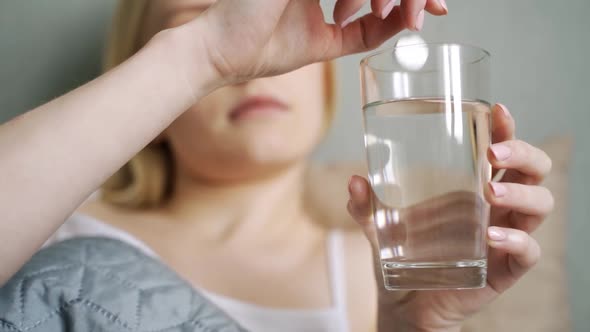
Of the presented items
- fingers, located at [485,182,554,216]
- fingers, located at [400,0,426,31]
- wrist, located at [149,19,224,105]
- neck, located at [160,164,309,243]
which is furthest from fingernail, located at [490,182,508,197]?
neck, located at [160,164,309,243]

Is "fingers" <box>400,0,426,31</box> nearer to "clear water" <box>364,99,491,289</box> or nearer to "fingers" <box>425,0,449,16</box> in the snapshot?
"fingers" <box>425,0,449,16</box>

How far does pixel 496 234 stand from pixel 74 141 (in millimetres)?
526

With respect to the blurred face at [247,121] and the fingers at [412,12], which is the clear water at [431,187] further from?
the blurred face at [247,121]

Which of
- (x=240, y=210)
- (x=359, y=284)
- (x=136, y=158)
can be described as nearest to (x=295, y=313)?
(x=359, y=284)

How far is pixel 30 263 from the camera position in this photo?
824 millimetres

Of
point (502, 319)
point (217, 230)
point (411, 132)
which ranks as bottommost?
point (502, 319)

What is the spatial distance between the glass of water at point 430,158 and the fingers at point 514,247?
0.02 meters

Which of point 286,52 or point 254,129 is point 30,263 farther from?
point 254,129

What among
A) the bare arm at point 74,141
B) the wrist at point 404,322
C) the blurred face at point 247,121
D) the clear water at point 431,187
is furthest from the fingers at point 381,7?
the blurred face at point 247,121

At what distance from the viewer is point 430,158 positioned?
0.68 m

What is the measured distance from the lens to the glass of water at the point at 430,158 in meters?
0.67

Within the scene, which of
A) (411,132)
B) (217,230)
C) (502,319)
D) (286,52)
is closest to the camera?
(411,132)

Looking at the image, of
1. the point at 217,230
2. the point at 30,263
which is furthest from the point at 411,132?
the point at 217,230

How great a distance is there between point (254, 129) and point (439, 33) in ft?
2.07
